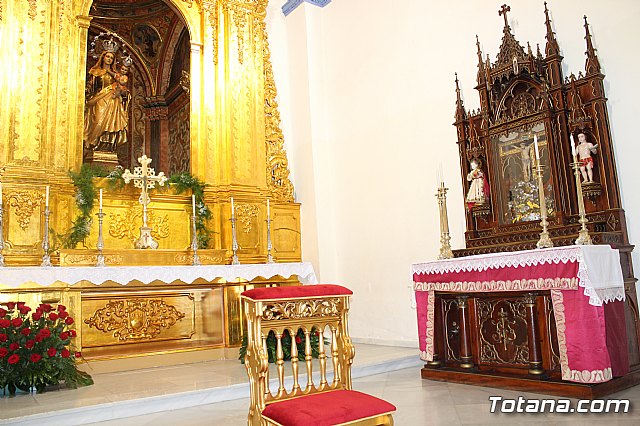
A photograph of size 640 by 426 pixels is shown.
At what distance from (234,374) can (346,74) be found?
506 centimetres

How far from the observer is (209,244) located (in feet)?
25.7

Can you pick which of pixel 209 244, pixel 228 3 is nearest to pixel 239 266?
pixel 209 244

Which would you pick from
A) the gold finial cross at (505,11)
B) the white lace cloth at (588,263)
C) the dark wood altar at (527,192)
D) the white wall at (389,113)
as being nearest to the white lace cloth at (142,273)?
the white wall at (389,113)

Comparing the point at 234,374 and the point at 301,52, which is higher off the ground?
the point at 301,52

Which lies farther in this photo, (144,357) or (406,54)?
(406,54)

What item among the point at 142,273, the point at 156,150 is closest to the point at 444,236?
the point at 142,273

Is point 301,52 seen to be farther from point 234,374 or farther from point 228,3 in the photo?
point 234,374

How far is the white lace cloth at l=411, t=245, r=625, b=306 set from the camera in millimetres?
4184

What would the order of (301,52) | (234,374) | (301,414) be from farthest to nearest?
(301,52)
(234,374)
(301,414)

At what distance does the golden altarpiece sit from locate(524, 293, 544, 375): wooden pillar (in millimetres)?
3509

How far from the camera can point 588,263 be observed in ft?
13.9

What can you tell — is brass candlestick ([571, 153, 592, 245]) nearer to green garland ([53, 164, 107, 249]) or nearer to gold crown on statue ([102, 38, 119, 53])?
green garland ([53, 164, 107, 249])

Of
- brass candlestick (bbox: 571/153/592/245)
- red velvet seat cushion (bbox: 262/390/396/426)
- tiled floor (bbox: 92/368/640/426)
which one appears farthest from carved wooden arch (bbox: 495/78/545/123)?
red velvet seat cushion (bbox: 262/390/396/426)

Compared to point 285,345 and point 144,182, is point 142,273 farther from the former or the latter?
point 285,345
